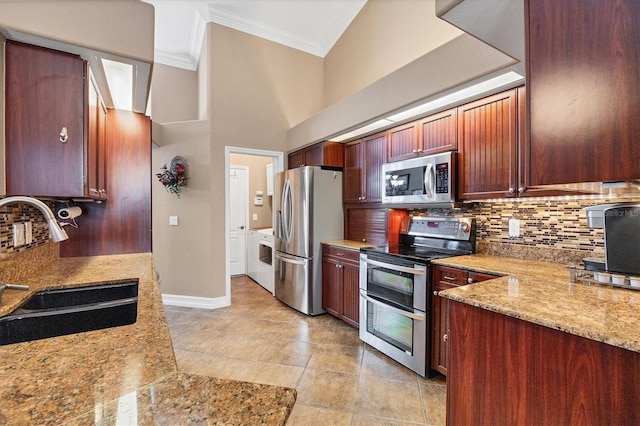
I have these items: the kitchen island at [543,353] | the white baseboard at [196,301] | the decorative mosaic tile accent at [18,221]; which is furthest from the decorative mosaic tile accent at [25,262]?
the kitchen island at [543,353]

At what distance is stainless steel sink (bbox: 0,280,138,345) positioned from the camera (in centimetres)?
119

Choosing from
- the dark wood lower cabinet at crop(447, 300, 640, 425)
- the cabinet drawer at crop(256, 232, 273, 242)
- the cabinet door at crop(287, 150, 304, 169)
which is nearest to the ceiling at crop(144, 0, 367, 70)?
the cabinet door at crop(287, 150, 304, 169)

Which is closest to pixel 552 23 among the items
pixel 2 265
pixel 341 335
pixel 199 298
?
pixel 2 265

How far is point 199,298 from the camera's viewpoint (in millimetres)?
3879

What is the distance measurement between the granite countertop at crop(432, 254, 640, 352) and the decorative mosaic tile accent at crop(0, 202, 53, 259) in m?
2.18

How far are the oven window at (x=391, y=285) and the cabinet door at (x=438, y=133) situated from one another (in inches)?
42.2

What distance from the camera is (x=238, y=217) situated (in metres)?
5.71

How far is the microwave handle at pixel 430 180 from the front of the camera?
244 cm

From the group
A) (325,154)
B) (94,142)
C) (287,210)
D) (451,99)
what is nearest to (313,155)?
(325,154)

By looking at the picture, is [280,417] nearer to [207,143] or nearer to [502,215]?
[502,215]

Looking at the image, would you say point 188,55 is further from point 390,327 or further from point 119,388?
point 119,388

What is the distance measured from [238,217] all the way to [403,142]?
149 inches

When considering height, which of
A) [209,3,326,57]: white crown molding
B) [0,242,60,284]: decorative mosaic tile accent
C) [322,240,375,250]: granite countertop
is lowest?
[322,240,375,250]: granite countertop

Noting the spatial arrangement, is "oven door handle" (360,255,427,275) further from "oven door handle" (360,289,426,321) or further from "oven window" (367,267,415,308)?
"oven door handle" (360,289,426,321)
